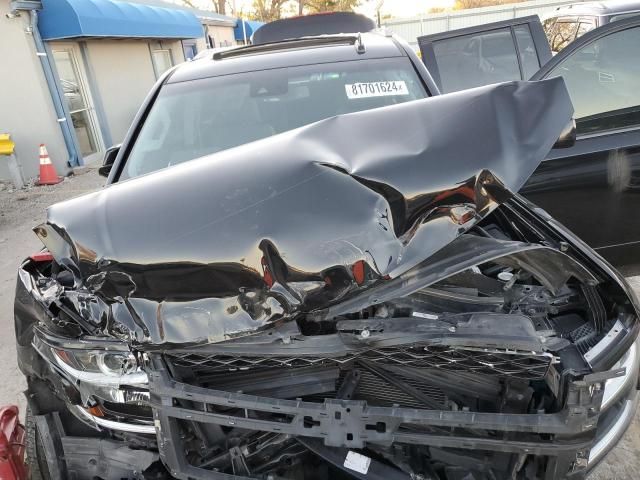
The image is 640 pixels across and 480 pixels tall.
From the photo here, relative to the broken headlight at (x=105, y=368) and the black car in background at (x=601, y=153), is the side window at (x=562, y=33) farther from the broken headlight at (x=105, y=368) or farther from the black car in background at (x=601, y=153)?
the broken headlight at (x=105, y=368)

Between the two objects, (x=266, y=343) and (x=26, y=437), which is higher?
(x=266, y=343)

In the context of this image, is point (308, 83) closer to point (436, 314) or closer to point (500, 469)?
point (436, 314)

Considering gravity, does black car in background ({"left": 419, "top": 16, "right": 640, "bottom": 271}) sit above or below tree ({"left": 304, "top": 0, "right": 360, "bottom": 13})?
below

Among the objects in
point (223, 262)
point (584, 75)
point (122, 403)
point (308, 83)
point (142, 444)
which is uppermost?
point (308, 83)

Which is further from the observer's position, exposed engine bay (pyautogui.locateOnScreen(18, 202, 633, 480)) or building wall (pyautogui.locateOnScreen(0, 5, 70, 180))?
building wall (pyautogui.locateOnScreen(0, 5, 70, 180))

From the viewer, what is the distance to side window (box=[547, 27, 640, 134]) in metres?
3.41

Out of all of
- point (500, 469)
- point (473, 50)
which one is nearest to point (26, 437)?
point (500, 469)

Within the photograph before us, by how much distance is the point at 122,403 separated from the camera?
184 cm

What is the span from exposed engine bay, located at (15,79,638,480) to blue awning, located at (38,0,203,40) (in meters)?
8.82

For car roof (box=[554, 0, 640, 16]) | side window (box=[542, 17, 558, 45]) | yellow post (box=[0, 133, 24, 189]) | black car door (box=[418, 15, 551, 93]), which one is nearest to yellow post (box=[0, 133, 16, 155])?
yellow post (box=[0, 133, 24, 189])

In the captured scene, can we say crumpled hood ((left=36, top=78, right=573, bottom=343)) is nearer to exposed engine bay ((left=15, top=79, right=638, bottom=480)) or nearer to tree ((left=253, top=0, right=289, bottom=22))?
exposed engine bay ((left=15, top=79, right=638, bottom=480))

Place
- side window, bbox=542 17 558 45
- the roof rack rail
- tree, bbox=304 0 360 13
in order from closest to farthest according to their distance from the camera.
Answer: the roof rack rail
side window, bbox=542 17 558 45
tree, bbox=304 0 360 13

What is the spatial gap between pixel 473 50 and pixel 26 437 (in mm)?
4486

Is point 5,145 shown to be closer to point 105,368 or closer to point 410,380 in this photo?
point 105,368
